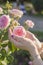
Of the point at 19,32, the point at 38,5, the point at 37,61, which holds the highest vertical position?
the point at 38,5

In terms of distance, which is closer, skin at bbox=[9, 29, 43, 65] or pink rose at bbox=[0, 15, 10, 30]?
skin at bbox=[9, 29, 43, 65]

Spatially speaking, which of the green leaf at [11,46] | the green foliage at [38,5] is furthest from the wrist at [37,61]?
the green foliage at [38,5]

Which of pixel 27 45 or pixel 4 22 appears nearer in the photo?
pixel 27 45

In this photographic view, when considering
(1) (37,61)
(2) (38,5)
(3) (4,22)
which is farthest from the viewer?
(2) (38,5)

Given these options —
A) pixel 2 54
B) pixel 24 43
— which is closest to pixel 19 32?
pixel 24 43

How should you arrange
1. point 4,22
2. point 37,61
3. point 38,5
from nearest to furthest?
1. point 37,61
2. point 4,22
3. point 38,5

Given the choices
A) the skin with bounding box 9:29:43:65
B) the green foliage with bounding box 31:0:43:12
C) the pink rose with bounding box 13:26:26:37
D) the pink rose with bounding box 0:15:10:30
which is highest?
the green foliage with bounding box 31:0:43:12

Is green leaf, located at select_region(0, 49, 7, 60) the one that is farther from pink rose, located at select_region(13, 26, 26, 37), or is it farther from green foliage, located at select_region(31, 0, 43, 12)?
green foliage, located at select_region(31, 0, 43, 12)

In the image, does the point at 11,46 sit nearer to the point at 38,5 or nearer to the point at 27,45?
the point at 27,45

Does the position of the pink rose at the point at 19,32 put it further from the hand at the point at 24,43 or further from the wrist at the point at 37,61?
the wrist at the point at 37,61

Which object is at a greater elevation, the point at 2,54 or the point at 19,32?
the point at 19,32

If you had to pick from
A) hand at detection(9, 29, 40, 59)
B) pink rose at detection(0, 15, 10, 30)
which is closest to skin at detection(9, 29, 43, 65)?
hand at detection(9, 29, 40, 59)

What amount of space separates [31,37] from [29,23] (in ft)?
0.93

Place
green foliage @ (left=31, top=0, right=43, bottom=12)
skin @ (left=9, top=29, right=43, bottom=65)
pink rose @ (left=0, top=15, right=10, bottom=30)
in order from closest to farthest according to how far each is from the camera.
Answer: skin @ (left=9, top=29, right=43, bottom=65)
pink rose @ (left=0, top=15, right=10, bottom=30)
green foliage @ (left=31, top=0, right=43, bottom=12)
